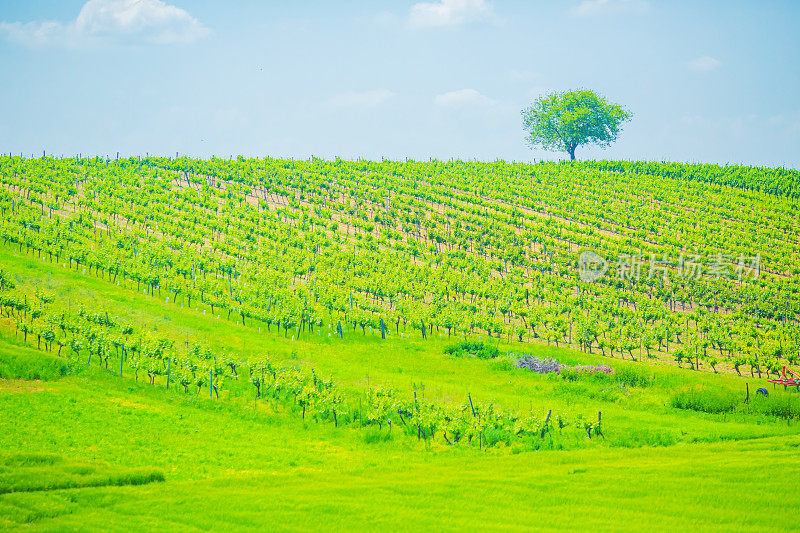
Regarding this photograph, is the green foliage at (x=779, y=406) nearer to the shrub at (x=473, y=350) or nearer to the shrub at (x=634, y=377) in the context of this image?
the shrub at (x=634, y=377)

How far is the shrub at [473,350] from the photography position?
2163 inches

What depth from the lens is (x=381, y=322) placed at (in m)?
59.8

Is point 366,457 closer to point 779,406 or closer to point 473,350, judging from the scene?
point 473,350

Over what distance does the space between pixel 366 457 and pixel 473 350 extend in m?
23.0

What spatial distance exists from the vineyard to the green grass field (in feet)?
0.78

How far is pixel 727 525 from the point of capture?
24.6 metres

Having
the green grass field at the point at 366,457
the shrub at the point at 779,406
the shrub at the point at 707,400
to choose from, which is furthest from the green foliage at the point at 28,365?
the shrub at the point at 779,406

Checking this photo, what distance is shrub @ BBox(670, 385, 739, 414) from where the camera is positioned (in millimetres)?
44031

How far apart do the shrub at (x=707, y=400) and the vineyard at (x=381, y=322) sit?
0.18 meters

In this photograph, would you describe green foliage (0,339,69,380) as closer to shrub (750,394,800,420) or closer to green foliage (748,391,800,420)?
green foliage (748,391,800,420)

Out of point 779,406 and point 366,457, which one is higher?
point 779,406

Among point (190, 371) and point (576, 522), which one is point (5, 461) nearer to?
point (190, 371)

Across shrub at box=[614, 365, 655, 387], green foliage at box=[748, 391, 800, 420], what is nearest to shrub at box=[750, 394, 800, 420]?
green foliage at box=[748, 391, 800, 420]

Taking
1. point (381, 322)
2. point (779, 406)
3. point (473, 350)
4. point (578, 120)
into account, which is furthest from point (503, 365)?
point (578, 120)
